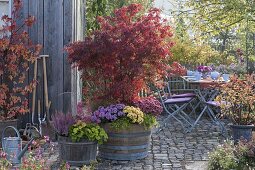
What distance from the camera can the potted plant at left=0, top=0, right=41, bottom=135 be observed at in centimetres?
661

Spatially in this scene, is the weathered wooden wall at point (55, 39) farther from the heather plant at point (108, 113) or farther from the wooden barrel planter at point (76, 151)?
the wooden barrel planter at point (76, 151)

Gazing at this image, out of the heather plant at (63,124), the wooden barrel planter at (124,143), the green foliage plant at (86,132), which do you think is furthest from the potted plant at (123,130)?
the heather plant at (63,124)

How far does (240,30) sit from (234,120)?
22.1 feet

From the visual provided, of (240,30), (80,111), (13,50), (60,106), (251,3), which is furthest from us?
(240,30)

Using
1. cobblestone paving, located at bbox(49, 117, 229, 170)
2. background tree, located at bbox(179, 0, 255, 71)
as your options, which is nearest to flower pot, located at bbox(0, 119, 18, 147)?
cobblestone paving, located at bbox(49, 117, 229, 170)

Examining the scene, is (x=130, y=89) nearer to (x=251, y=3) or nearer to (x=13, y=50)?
(x=13, y=50)

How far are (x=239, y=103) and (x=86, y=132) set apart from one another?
2.31 m

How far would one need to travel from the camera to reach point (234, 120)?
20.9 feet

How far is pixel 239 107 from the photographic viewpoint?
640 centimetres

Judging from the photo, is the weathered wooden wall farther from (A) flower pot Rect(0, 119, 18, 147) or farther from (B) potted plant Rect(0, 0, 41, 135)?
(A) flower pot Rect(0, 119, 18, 147)

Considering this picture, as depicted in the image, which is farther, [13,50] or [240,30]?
[240,30]

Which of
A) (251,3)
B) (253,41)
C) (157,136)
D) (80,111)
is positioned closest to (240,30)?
Answer: (253,41)

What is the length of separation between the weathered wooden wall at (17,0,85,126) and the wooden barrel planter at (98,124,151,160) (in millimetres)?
1566

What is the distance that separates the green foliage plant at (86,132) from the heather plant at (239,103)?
1.97 meters
